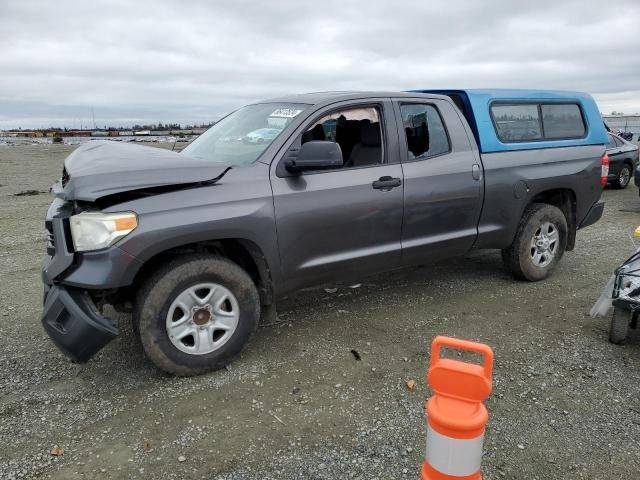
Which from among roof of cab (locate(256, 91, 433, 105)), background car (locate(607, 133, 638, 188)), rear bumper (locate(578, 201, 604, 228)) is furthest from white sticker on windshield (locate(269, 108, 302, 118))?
background car (locate(607, 133, 638, 188))

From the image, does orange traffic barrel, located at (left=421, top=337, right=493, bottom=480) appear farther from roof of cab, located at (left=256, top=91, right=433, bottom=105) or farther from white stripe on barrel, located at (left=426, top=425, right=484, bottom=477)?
roof of cab, located at (left=256, top=91, right=433, bottom=105)

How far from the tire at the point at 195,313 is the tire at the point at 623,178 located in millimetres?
11952

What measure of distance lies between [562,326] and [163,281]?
10.6ft

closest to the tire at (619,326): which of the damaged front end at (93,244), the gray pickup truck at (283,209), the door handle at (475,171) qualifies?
the gray pickup truck at (283,209)

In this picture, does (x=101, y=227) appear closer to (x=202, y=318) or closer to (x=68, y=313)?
(x=68, y=313)

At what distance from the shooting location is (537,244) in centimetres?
526

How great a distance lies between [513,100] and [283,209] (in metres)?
3.00

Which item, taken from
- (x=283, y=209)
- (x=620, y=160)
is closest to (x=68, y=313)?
(x=283, y=209)

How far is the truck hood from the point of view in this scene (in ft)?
9.93

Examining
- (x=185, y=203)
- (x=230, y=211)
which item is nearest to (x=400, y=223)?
(x=230, y=211)

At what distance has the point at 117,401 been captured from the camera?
3.19m

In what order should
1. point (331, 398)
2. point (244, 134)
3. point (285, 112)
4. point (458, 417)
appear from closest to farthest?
point (458, 417)
point (331, 398)
point (285, 112)
point (244, 134)

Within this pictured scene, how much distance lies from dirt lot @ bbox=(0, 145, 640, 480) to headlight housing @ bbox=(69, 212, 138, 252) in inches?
39.5

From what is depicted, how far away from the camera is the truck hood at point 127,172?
119 inches
